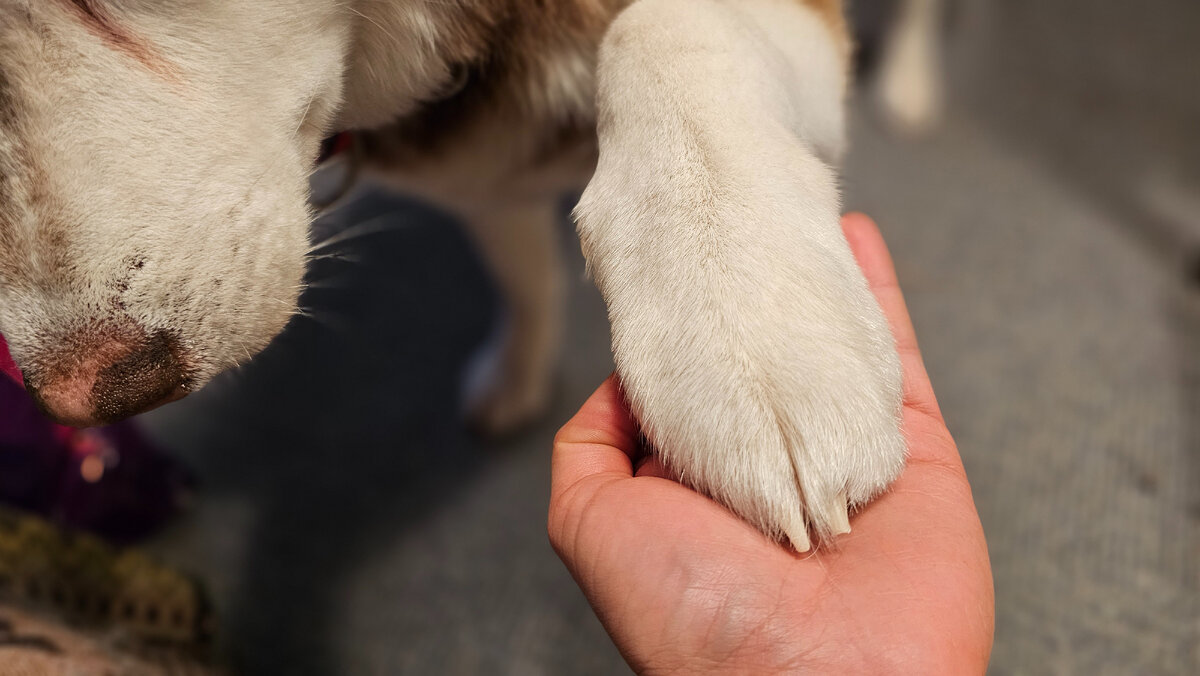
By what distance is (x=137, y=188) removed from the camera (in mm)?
474

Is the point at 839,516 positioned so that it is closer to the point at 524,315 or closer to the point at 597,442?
the point at 597,442

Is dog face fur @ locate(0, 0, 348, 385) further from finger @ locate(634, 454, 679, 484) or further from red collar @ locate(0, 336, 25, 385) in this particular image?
finger @ locate(634, 454, 679, 484)

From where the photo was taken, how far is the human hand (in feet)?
1.46

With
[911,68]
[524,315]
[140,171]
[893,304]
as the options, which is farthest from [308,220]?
[911,68]

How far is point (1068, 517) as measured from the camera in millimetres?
1051

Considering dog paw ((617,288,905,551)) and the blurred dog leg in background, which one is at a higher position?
dog paw ((617,288,905,551))

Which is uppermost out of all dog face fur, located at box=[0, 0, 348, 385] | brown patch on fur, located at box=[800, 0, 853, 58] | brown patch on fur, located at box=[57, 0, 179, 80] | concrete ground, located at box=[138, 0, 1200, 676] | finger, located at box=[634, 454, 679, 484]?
brown patch on fur, located at box=[57, 0, 179, 80]

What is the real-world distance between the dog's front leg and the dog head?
23cm

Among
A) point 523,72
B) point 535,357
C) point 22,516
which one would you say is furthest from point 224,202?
point 535,357

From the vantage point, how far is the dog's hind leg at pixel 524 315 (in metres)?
1.08

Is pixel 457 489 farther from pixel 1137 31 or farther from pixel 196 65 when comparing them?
pixel 1137 31

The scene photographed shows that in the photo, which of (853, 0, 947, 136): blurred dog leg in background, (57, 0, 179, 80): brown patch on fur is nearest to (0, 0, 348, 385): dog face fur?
(57, 0, 179, 80): brown patch on fur

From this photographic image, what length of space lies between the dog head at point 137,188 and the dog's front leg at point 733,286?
9.2 inches

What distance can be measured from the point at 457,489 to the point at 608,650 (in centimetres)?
36
